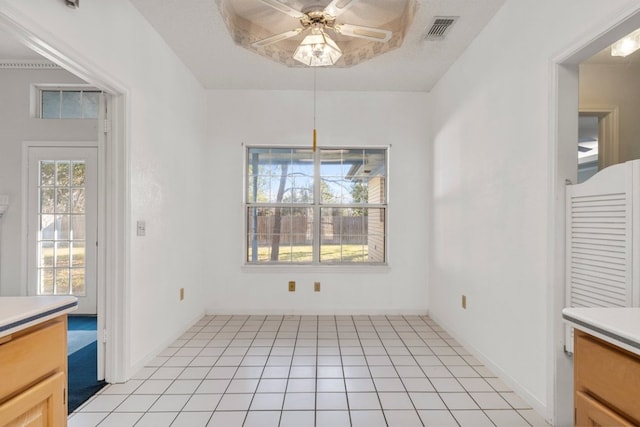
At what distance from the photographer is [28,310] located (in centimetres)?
108

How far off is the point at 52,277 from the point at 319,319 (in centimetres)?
304

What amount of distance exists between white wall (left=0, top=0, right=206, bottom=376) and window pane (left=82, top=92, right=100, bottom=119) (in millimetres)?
1184

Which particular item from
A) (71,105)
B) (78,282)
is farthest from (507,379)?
(71,105)

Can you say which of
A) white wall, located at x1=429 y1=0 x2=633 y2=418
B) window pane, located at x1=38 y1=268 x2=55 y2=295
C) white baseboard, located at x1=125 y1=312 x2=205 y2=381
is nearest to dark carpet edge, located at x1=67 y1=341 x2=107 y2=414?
white baseboard, located at x1=125 y1=312 x2=205 y2=381

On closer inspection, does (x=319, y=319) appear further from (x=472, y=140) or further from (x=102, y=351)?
(x=472, y=140)

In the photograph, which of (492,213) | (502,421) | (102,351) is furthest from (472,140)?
(102,351)

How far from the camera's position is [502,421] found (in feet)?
6.20

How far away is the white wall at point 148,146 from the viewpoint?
1899mm

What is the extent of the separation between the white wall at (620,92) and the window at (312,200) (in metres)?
2.02

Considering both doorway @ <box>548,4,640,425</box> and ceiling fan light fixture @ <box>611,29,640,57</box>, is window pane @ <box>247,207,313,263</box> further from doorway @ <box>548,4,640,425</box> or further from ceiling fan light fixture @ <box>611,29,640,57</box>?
ceiling fan light fixture @ <box>611,29,640,57</box>

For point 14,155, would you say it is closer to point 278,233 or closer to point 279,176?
point 279,176

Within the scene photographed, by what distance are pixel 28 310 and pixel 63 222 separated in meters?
3.25

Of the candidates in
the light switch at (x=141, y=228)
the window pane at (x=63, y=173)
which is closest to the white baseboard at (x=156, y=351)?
the light switch at (x=141, y=228)

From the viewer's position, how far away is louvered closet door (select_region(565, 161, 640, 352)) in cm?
148
